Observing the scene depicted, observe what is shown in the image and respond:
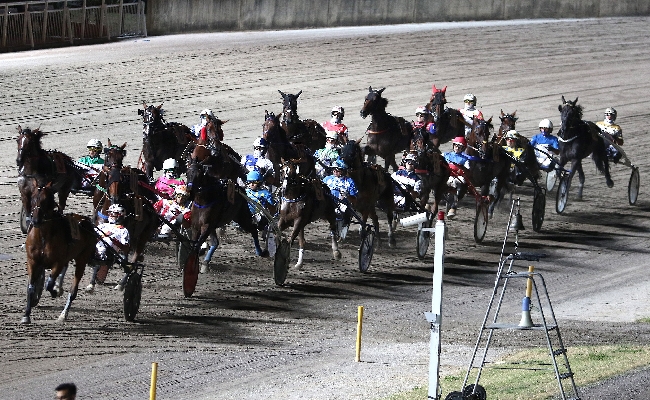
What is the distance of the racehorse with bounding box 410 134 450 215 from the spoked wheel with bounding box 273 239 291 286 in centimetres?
420

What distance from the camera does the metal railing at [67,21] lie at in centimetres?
4084

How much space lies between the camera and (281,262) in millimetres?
21906

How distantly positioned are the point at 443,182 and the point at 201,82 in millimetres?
15383

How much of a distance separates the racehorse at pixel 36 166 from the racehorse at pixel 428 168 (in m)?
5.99

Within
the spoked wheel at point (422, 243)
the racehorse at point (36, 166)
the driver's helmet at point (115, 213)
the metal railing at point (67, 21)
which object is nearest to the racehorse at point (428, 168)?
the spoked wheel at point (422, 243)

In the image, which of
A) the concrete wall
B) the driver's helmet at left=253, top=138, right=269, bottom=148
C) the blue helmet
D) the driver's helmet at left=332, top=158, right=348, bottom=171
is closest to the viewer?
the blue helmet

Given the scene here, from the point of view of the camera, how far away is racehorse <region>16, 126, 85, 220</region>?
2278 cm

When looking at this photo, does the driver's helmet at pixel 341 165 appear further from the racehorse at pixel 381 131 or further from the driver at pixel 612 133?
the driver at pixel 612 133

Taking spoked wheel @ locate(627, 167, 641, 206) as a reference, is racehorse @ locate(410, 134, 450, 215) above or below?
above

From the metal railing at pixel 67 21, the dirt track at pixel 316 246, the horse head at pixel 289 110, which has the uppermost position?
the metal railing at pixel 67 21

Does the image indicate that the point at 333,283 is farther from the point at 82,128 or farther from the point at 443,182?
the point at 82,128

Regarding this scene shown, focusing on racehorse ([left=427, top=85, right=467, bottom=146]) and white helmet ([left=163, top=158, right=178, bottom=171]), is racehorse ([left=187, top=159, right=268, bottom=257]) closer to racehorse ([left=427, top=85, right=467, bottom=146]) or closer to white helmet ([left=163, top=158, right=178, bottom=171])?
white helmet ([left=163, top=158, right=178, bottom=171])

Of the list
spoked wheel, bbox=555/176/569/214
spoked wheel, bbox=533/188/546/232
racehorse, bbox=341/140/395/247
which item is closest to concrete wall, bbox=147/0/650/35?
spoked wheel, bbox=555/176/569/214

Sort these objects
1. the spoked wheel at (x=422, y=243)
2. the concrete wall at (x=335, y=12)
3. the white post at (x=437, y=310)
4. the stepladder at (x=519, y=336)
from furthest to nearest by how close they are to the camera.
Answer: the concrete wall at (x=335, y=12) → the spoked wheel at (x=422, y=243) → the stepladder at (x=519, y=336) → the white post at (x=437, y=310)
